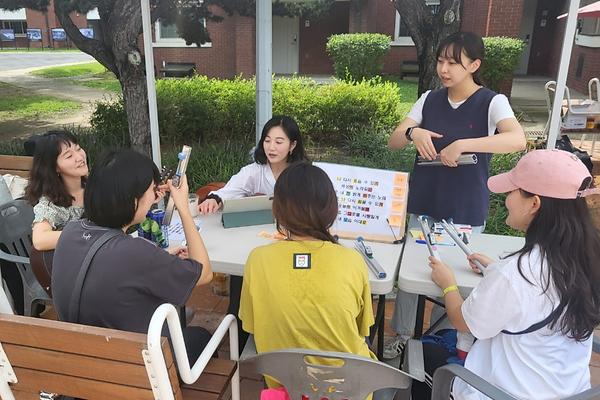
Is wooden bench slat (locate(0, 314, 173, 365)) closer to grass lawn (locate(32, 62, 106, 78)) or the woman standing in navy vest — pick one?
the woman standing in navy vest

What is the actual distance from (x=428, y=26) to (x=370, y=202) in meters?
3.06

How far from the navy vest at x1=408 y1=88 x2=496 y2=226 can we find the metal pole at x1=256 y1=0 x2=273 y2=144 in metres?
1.49

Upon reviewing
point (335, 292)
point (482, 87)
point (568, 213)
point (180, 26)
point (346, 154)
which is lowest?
point (346, 154)

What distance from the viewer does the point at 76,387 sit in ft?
4.37

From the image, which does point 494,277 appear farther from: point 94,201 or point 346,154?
point 346,154

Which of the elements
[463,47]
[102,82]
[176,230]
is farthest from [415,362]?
[102,82]

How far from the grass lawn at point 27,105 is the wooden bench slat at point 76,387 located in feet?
32.5

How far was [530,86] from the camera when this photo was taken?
1324cm

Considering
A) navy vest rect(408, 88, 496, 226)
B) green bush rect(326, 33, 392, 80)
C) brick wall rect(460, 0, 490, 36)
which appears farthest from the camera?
green bush rect(326, 33, 392, 80)

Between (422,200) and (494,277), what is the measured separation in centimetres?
104

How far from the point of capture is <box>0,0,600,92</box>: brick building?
11172 mm

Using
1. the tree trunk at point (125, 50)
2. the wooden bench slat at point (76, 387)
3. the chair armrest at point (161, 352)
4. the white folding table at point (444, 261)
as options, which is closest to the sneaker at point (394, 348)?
the white folding table at point (444, 261)

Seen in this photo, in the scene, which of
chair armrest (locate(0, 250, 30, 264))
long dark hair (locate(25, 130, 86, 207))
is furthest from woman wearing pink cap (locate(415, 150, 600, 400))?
chair armrest (locate(0, 250, 30, 264))

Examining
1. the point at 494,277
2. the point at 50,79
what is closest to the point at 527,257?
the point at 494,277
